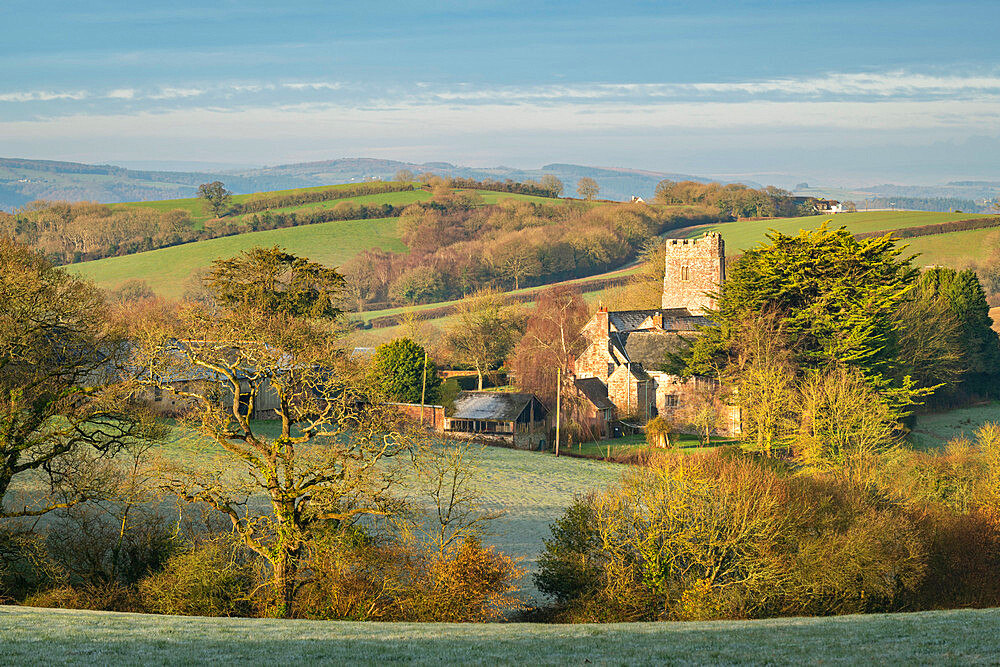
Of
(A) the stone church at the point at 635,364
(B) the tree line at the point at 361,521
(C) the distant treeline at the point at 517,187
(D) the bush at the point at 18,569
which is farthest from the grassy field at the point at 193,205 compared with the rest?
(D) the bush at the point at 18,569

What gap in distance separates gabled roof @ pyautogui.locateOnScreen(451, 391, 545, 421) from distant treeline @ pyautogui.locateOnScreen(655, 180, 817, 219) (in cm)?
10429

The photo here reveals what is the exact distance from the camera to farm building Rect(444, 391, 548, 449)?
55.1 m

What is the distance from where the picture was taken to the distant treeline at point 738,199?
509 feet

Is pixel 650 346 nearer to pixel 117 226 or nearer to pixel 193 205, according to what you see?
pixel 117 226

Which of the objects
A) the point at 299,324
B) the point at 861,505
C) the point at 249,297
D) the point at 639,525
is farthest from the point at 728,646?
the point at 249,297

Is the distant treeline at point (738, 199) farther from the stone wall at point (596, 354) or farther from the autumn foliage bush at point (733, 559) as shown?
the autumn foliage bush at point (733, 559)

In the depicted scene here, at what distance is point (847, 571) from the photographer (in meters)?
24.1

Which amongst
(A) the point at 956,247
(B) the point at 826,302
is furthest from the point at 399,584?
(A) the point at 956,247

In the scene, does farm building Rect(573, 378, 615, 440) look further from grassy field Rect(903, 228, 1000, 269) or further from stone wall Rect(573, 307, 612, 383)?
grassy field Rect(903, 228, 1000, 269)

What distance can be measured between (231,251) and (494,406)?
7187 cm

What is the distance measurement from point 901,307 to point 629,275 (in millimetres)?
Result: 50140

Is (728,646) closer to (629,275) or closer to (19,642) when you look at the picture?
(19,642)

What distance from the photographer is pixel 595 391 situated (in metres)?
62.8

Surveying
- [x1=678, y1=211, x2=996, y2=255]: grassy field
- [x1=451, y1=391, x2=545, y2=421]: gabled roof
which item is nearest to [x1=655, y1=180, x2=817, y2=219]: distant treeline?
[x1=678, y1=211, x2=996, y2=255]: grassy field
